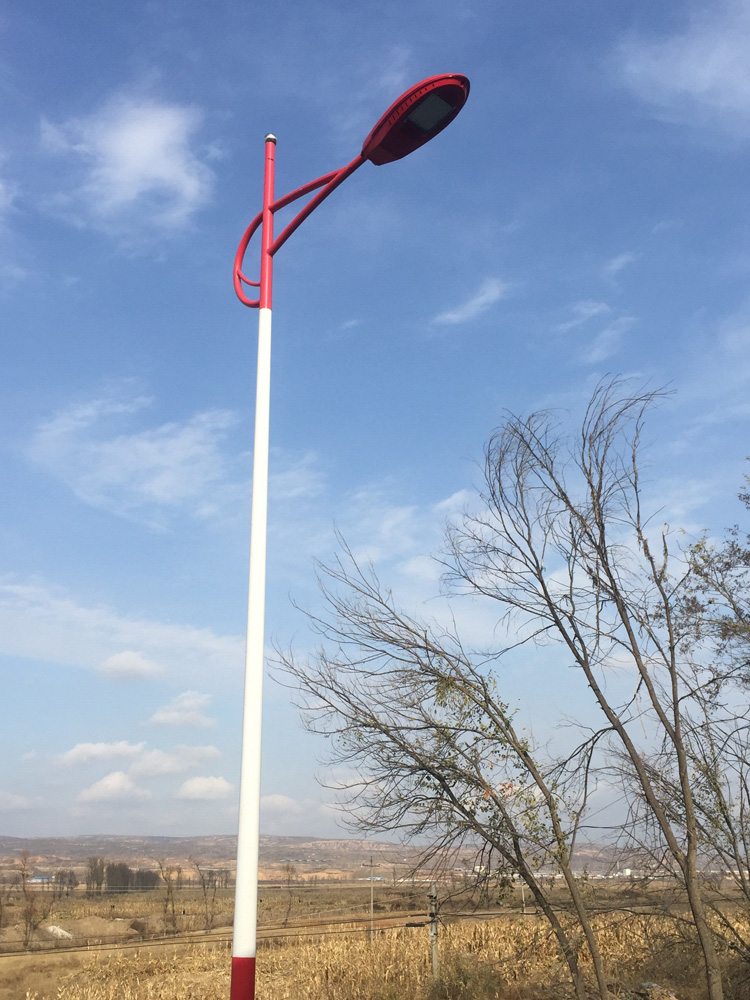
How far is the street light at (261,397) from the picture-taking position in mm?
4008

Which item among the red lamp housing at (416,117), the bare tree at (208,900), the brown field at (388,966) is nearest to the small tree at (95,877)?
the bare tree at (208,900)

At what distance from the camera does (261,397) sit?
5090 millimetres

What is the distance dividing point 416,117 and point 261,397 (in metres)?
2.09

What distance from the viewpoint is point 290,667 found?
10.3 meters

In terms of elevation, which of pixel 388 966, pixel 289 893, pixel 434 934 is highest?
pixel 434 934

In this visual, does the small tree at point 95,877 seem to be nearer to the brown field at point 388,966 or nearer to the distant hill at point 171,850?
the brown field at point 388,966

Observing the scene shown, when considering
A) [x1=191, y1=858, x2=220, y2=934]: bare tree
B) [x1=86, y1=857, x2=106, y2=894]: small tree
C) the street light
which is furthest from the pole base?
[x1=86, y1=857, x2=106, y2=894]: small tree

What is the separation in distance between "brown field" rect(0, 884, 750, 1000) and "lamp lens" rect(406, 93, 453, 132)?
26.8 feet

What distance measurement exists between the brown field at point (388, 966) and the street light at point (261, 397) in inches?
235

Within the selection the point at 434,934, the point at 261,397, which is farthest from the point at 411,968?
the point at 261,397

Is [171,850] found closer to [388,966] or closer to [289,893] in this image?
[289,893]

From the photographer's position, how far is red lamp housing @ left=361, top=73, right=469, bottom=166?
16.5 ft

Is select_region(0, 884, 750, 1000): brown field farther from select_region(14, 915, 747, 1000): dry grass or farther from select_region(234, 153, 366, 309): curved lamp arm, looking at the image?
select_region(234, 153, 366, 309): curved lamp arm

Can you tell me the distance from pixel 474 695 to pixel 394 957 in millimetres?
9219
